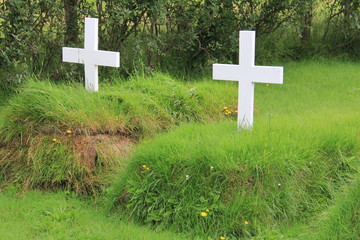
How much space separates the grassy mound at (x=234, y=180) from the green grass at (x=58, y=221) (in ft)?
0.63

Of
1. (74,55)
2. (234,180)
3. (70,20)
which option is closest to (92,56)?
(74,55)

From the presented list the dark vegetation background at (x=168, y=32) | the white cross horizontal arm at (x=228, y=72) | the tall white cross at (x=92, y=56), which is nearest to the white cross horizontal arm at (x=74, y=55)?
the tall white cross at (x=92, y=56)

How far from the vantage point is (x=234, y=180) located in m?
4.86

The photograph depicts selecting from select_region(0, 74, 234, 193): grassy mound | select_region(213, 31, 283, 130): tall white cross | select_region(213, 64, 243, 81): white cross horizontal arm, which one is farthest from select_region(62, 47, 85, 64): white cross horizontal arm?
select_region(213, 31, 283, 130): tall white cross

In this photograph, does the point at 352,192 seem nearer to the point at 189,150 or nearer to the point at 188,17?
the point at 189,150

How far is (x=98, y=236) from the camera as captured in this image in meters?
4.72

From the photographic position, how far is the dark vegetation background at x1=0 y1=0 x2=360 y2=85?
25.3 feet

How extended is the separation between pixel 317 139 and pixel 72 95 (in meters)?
2.55

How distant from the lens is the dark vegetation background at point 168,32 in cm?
771

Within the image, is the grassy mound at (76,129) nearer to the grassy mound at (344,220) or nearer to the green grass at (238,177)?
the green grass at (238,177)

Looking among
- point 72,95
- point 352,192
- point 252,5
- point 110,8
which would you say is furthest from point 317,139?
point 252,5

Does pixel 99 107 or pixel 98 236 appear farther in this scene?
pixel 99 107

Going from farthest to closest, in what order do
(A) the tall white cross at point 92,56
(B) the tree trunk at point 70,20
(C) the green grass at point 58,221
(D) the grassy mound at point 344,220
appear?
(B) the tree trunk at point 70,20, (A) the tall white cross at point 92,56, (C) the green grass at point 58,221, (D) the grassy mound at point 344,220

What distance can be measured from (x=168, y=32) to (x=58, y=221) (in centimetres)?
489
